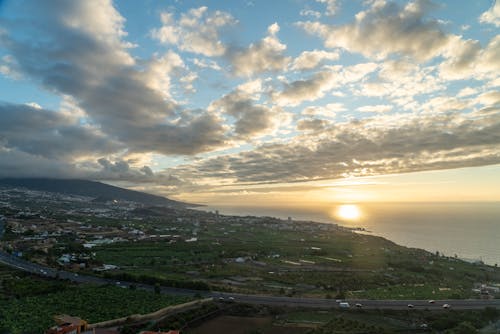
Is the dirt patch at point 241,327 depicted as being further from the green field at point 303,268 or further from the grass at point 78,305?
the green field at point 303,268

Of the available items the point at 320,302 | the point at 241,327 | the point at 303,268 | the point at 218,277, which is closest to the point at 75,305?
the point at 241,327

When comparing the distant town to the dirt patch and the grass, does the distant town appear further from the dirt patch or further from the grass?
the dirt patch

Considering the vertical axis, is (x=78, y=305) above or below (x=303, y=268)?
above

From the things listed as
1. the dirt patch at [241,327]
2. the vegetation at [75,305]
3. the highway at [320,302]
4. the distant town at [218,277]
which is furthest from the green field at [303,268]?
the dirt patch at [241,327]

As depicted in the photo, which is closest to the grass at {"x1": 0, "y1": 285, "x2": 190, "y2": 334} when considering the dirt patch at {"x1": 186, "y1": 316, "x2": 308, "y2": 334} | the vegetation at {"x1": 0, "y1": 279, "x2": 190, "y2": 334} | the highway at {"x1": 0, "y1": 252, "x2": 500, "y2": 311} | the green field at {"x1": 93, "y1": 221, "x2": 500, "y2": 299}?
the vegetation at {"x1": 0, "y1": 279, "x2": 190, "y2": 334}

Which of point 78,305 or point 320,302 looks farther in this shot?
point 320,302

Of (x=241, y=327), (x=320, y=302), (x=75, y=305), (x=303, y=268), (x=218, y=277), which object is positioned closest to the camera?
(x=241, y=327)

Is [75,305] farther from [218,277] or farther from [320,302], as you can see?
[320,302]

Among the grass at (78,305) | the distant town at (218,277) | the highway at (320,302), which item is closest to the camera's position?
the grass at (78,305)

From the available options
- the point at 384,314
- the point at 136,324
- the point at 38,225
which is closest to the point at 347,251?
the point at 384,314
